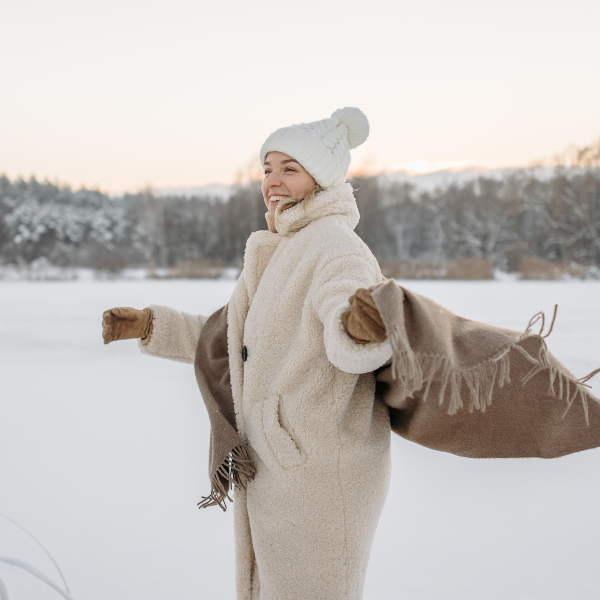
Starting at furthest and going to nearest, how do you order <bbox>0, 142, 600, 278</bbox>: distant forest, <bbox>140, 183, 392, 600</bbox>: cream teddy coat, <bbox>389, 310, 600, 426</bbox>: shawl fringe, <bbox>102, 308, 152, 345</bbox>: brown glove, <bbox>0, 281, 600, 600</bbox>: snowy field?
<bbox>0, 142, 600, 278</bbox>: distant forest → <bbox>0, 281, 600, 600</bbox>: snowy field → <bbox>102, 308, 152, 345</bbox>: brown glove → <bbox>140, 183, 392, 600</bbox>: cream teddy coat → <bbox>389, 310, 600, 426</bbox>: shawl fringe

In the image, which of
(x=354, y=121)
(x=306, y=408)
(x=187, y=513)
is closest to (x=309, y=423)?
(x=306, y=408)

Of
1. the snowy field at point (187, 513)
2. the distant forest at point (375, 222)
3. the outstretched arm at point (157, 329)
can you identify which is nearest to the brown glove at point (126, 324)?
the outstretched arm at point (157, 329)

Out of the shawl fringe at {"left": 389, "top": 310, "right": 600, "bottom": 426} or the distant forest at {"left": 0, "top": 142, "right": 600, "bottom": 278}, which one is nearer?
the shawl fringe at {"left": 389, "top": 310, "right": 600, "bottom": 426}

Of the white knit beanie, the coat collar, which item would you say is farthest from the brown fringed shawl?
the white knit beanie

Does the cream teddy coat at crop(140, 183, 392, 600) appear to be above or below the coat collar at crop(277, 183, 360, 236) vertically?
below

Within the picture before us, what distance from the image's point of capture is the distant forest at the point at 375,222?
93.0 ft

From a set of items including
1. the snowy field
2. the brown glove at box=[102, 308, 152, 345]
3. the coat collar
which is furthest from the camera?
the snowy field

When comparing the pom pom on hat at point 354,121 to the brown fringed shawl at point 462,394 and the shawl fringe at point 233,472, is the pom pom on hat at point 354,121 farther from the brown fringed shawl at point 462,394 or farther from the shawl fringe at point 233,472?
the shawl fringe at point 233,472

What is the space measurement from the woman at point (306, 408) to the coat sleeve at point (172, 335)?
0.33 metres

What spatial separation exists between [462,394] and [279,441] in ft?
1.35

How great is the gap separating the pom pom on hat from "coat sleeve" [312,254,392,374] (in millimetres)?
455

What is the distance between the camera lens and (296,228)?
1306 mm

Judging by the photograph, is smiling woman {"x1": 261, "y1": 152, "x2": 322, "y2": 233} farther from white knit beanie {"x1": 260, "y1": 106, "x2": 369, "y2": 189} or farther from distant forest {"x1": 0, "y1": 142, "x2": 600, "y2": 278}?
distant forest {"x1": 0, "y1": 142, "x2": 600, "y2": 278}

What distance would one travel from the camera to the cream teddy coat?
3.72ft
